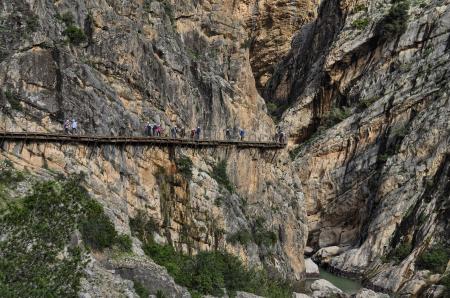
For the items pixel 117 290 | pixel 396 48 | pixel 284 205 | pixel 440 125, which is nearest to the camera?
pixel 117 290

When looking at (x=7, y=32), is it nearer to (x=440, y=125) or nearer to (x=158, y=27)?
(x=158, y=27)

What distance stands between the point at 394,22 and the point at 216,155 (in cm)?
3468

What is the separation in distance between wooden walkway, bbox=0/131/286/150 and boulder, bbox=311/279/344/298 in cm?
1114

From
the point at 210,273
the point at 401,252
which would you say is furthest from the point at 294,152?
the point at 210,273

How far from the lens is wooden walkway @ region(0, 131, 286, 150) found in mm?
31938

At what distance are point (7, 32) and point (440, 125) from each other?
3818 centimetres

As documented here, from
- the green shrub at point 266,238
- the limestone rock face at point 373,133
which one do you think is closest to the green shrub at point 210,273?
the green shrub at point 266,238

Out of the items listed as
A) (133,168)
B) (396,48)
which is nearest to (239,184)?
(133,168)

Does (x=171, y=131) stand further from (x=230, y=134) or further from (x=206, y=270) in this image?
(x=206, y=270)

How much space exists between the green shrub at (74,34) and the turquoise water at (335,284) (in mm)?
23352

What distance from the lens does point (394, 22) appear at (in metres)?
70.7

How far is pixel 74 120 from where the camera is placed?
1387 inches

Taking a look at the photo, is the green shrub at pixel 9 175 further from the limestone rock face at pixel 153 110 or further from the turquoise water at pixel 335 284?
the turquoise water at pixel 335 284

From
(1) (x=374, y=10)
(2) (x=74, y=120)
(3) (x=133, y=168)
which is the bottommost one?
(3) (x=133, y=168)
